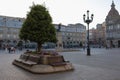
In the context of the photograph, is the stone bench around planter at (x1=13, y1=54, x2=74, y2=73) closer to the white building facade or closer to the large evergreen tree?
the large evergreen tree

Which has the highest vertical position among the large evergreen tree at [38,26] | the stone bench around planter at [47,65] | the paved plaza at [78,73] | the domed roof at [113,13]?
the domed roof at [113,13]

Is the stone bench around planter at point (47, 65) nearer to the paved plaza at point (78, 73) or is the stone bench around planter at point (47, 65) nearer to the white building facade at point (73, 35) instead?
the paved plaza at point (78, 73)

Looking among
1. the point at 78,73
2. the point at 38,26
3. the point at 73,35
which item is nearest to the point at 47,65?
the point at 78,73

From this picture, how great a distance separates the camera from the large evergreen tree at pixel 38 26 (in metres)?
14.2

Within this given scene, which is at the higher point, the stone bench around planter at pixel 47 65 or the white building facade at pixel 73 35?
the white building facade at pixel 73 35

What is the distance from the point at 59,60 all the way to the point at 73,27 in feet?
317

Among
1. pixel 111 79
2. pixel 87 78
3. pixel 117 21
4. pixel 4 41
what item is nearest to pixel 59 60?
pixel 87 78

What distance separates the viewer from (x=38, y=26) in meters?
14.3

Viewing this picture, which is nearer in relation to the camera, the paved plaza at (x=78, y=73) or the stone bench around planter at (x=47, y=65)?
the paved plaza at (x=78, y=73)

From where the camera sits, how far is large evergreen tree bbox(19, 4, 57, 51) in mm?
14250

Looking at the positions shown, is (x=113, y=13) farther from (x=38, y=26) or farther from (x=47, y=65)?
(x=47, y=65)

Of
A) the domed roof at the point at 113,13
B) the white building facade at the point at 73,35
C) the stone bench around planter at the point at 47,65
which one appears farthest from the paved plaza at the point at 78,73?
the white building facade at the point at 73,35

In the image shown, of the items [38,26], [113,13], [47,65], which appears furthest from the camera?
[113,13]

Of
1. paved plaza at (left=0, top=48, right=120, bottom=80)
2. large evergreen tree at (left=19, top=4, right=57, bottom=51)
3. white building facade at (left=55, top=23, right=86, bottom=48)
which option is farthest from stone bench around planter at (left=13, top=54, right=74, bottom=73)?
white building facade at (left=55, top=23, right=86, bottom=48)
